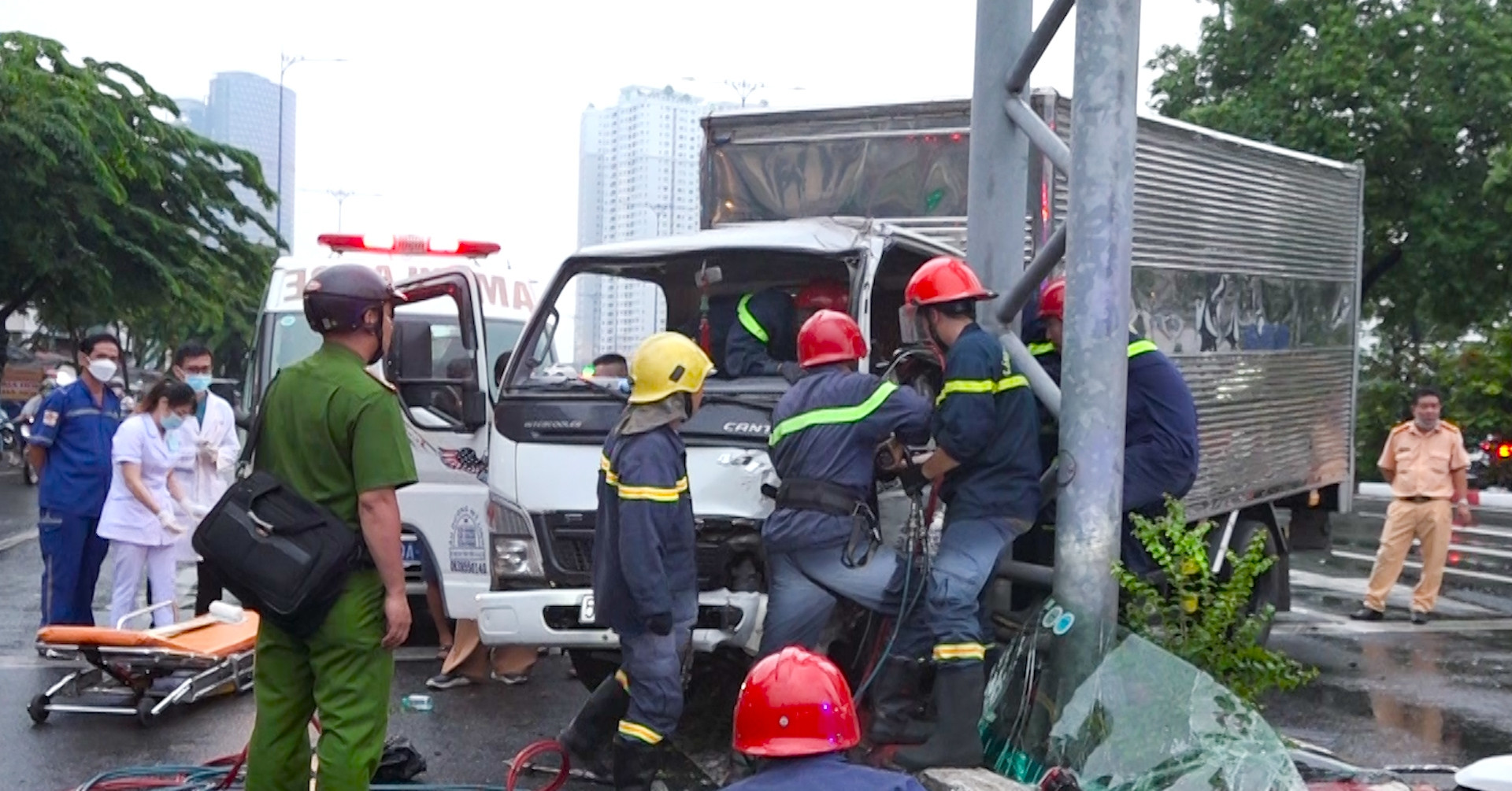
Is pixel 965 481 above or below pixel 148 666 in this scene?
above

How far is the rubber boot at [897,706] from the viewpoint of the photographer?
21.5ft

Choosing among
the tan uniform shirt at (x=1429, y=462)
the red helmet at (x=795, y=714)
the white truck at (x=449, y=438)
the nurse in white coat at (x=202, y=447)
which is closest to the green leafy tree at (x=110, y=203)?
the nurse in white coat at (x=202, y=447)

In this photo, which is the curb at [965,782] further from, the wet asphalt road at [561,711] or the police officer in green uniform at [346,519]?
the wet asphalt road at [561,711]

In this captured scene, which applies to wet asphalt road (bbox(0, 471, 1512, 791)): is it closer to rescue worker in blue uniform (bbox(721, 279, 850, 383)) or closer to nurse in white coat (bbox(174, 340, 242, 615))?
nurse in white coat (bbox(174, 340, 242, 615))

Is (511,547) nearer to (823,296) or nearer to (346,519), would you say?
(823,296)

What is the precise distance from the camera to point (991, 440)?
262 inches

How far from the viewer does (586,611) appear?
6.84 meters

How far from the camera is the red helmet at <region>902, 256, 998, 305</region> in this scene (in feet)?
21.7

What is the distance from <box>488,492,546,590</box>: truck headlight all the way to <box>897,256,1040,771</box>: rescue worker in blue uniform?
5.40ft

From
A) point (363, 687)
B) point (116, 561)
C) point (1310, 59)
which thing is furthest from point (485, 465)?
point (1310, 59)

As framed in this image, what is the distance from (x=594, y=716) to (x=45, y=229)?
760 inches

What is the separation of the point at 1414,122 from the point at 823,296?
21.3 metres

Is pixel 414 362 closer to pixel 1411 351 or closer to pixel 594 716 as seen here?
pixel 594 716

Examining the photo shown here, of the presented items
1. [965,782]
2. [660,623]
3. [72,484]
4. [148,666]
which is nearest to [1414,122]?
[72,484]
